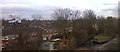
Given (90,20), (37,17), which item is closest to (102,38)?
(90,20)

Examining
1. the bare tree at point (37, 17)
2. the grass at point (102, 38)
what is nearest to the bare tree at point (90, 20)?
the grass at point (102, 38)

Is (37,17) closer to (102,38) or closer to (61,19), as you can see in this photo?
(61,19)

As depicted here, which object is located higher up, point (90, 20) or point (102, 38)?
point (90, 20)

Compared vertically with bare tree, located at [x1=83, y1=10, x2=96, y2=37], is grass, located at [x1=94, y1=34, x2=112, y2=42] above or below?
below

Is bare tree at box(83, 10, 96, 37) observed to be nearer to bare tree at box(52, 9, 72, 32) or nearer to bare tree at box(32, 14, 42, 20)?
bare tree at box(52, 9, 72, 32)

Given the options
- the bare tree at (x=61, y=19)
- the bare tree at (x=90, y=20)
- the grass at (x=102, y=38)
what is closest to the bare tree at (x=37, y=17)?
the bare tree at (x=61, y=19)

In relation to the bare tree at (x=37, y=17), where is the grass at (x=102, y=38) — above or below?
below

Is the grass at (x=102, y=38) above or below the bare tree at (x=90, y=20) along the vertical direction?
below

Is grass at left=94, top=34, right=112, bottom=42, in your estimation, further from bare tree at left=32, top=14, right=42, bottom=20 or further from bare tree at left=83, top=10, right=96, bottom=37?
bare tree at left=32, top=14, right=42, bottom=20

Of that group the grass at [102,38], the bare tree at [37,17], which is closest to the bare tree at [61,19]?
the bare tree at [37,17]

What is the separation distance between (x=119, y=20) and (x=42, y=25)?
0.60m

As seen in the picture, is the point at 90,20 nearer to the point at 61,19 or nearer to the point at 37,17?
the point at 61,19

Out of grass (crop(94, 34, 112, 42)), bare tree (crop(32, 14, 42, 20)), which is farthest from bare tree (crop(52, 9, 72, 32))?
grass (crop(94, 34, 112, 42))

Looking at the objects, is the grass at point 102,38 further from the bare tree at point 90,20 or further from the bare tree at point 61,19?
the bare tree at point 61,19
